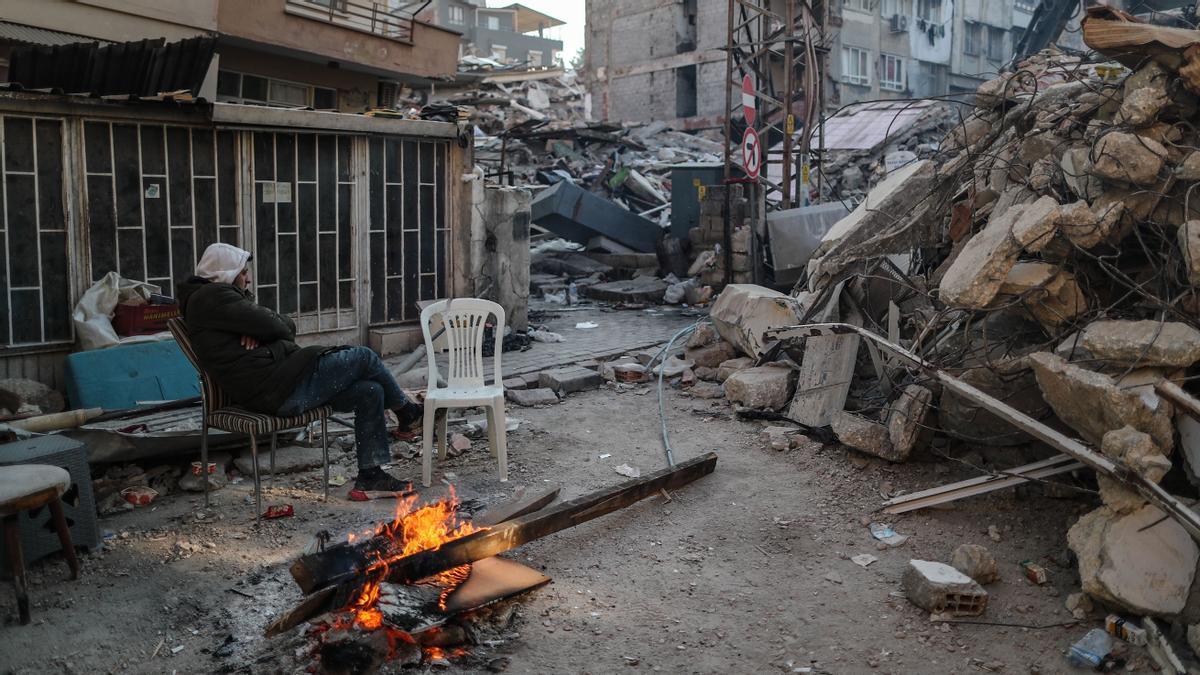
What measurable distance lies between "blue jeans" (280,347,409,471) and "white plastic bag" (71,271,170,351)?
7.87ft

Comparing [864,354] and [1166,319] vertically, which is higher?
[1166,319]

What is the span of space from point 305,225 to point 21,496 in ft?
18.1

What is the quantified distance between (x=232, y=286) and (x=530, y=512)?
2.26 metres

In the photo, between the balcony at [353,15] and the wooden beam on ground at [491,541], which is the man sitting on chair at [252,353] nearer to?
the wooden beam on ground at [491,541]

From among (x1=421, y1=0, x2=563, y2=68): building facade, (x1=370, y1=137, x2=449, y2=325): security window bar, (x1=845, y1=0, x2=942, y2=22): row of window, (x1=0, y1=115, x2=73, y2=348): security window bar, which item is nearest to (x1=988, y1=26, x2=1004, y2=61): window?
(x1=845, y1=0, x2=942, y2=22): row of window

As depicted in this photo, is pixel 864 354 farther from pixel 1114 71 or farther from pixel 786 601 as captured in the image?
pixel 786 601

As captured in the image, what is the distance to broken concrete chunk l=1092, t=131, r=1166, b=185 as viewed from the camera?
199 inches

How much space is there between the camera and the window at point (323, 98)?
1709cm

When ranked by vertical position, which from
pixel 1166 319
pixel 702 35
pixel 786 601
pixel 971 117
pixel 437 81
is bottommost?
pixel 786 601

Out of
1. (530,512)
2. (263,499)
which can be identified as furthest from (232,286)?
(530,512)

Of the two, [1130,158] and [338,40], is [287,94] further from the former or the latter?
[1130,158]

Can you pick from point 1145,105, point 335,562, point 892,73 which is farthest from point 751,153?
point 892,73

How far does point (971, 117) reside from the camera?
805 cm

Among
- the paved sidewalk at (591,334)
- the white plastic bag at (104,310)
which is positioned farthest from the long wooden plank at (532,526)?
the white plastic bag at (104,310)
